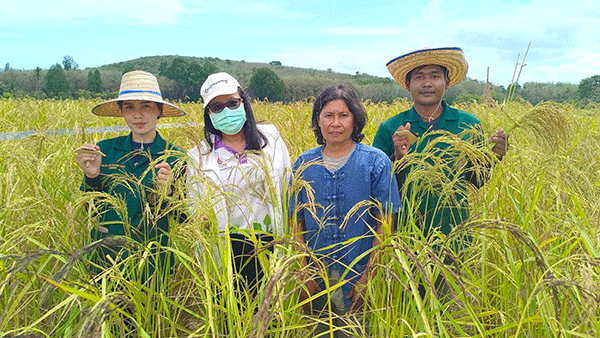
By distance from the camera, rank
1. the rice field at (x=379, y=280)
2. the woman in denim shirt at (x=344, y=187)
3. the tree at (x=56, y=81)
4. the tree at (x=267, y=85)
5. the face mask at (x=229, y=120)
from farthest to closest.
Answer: the tree at (x=56, y=81) < the tree at (x=267, y=85) < the face mask at (x=229, y=120) < the woman in denim shirt at (x=344, y=187) < the rice field at (x=379, y=280)

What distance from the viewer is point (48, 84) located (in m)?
43.0

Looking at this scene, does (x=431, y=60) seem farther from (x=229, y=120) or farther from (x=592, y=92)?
(x=592, y=92)

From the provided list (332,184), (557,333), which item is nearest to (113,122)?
(332,184)

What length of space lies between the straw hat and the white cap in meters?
1.04

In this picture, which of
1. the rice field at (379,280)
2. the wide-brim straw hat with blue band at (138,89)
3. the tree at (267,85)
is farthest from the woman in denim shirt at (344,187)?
the tree at (267,85)

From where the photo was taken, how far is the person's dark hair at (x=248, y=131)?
2373 millimetres

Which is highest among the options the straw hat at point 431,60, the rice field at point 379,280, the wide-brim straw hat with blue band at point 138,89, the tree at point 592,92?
the tree at point 592,92

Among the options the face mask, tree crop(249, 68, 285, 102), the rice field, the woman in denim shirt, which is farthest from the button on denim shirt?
tree crop(249, 68, 285, 102)

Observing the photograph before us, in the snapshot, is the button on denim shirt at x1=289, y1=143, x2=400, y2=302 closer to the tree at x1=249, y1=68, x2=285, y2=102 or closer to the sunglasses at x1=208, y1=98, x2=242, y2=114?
the sunglasses at x1=208, y1=98, x2=242, y2=114

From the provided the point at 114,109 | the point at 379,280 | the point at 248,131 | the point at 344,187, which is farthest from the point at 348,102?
the point at 114,109

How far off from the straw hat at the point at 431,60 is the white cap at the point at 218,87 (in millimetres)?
1038

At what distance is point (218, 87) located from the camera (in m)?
2.37

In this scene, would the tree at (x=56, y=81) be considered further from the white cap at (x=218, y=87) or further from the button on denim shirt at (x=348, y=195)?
the button on denim shirt at (x=348, y=195)

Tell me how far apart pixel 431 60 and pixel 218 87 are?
1.29 m
